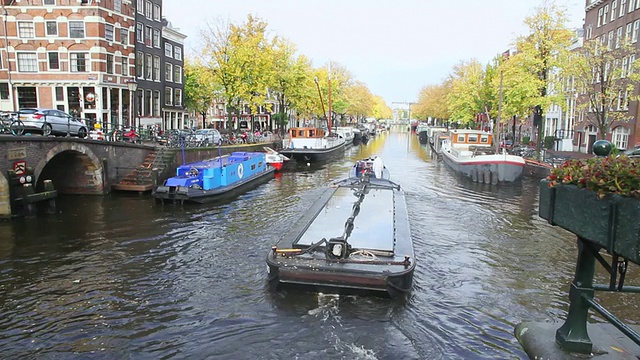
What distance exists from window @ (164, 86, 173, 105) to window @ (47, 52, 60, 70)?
12.1m

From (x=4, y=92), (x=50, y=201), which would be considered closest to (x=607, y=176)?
(x=50, y=201)

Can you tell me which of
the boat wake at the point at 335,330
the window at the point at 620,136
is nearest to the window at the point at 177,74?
the window at the point at 620,136

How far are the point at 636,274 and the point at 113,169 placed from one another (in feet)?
75.3

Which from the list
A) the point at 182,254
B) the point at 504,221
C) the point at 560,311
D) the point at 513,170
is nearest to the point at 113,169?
the point at 182,254

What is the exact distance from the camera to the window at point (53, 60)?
37719 mm

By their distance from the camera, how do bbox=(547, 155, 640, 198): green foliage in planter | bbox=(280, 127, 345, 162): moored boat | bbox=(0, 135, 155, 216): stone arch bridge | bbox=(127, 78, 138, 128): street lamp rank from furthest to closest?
bbox=(127, 78, 138, 128): street lamp, bbox=(280, 127, 345, 162): moored boat, bbox=(0, 135, 155, 216): stone arch bridge, bbox=(547, 155, 640, 198): green foliage in planter

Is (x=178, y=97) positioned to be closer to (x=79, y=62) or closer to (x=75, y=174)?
(x=79, y=62)

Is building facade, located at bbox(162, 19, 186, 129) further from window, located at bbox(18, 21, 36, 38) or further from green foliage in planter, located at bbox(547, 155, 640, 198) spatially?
green foliage in planter, located at bbox(547, 155, 640, 198)

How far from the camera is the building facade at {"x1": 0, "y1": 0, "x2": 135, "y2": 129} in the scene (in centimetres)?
3700

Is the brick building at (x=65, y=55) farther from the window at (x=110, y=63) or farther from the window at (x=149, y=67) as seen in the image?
the window at (x=149, y=67)

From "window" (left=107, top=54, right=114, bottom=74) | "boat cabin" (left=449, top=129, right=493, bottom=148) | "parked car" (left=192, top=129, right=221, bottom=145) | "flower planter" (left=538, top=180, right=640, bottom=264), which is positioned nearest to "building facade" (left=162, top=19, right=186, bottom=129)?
"window" (left=107, top=54, right=114, bottom=74)

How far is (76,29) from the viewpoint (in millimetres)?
37219

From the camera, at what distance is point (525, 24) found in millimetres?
34375

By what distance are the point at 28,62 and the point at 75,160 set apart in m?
21.4
